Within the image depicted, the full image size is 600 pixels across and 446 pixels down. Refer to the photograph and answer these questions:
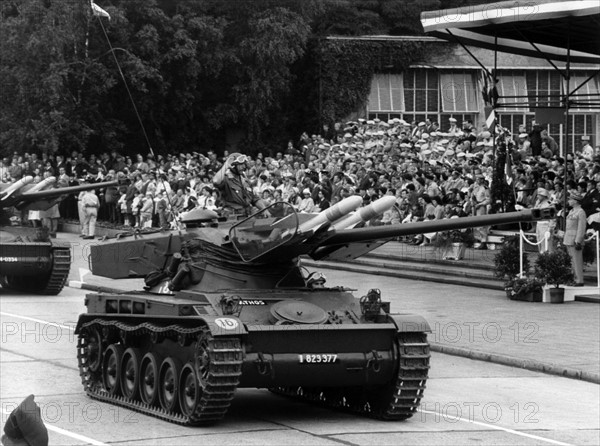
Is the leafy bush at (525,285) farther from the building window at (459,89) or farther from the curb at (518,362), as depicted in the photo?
the building window at (459,89)

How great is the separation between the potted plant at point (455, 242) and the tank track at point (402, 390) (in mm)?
15412

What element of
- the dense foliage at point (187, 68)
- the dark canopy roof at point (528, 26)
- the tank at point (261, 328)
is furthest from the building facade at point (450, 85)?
the tank at point (261, 328)

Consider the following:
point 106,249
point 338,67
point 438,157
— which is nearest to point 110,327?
A: point 106,249

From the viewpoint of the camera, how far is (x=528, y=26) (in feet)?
91.0

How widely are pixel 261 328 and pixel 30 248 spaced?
14640mm

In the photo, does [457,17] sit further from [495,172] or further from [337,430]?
[337,430]

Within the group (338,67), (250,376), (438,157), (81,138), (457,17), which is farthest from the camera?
(338,67)

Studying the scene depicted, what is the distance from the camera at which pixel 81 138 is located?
4541 cm

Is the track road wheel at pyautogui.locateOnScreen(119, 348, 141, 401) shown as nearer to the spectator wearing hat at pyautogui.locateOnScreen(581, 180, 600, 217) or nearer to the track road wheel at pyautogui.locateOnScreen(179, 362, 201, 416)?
the track road wheel at pyautogui.locateOnScreen(179, 362, 201, 416)

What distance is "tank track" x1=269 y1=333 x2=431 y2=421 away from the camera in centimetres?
1382

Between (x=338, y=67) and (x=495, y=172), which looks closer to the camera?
(x=495, y=172)

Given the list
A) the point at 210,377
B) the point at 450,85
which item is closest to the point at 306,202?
the point at 210,377

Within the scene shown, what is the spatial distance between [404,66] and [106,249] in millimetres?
36273

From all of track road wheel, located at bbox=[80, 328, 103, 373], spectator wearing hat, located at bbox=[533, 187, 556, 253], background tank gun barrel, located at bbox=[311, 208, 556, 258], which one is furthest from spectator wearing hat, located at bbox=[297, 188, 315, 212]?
background tank gun barrel, located at bbox=[311, 208, 556, 258]
